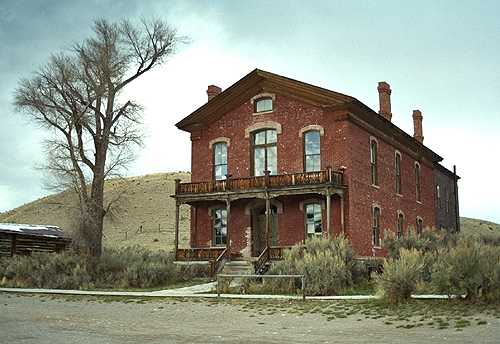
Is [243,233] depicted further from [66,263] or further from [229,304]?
[229,304]

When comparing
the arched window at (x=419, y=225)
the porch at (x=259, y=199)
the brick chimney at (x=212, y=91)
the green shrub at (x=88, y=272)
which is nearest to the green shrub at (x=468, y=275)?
the porch at (x=259, y=199)

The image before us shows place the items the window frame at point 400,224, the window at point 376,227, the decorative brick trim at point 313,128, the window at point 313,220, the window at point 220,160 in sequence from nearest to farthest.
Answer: the window at point 313,220
the decorative brick trim at point 313,128
the window at point 376,227
the window at point 220,160
the window frame at point 400,224

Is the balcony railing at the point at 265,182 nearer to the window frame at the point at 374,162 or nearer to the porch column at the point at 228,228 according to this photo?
the porch column at the point at 228,228

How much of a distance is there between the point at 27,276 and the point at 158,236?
3695cm

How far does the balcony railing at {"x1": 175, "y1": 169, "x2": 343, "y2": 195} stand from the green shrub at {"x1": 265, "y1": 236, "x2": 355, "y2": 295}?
3.75 meters

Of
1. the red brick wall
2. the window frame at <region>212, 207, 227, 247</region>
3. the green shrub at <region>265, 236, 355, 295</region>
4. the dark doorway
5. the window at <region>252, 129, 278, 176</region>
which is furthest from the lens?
the window frame at <region>212, 207, 227, 247</region>

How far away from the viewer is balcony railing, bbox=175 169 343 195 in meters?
26.3

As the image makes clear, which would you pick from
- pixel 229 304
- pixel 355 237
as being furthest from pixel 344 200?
pixel 229 304

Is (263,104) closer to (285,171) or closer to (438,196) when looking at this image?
(285,171)

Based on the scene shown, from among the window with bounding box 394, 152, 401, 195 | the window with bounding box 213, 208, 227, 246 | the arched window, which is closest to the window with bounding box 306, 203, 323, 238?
the window with bounding box 213, 208, 227, 246

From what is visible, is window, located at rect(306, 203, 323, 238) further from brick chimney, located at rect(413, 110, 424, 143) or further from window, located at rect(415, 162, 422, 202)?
brick chimney, located at rect(413, 110, 424, 143)

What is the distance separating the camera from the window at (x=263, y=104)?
99.1 feet

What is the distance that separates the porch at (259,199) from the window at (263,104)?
411 cm

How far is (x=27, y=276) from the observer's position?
27.2 meters
